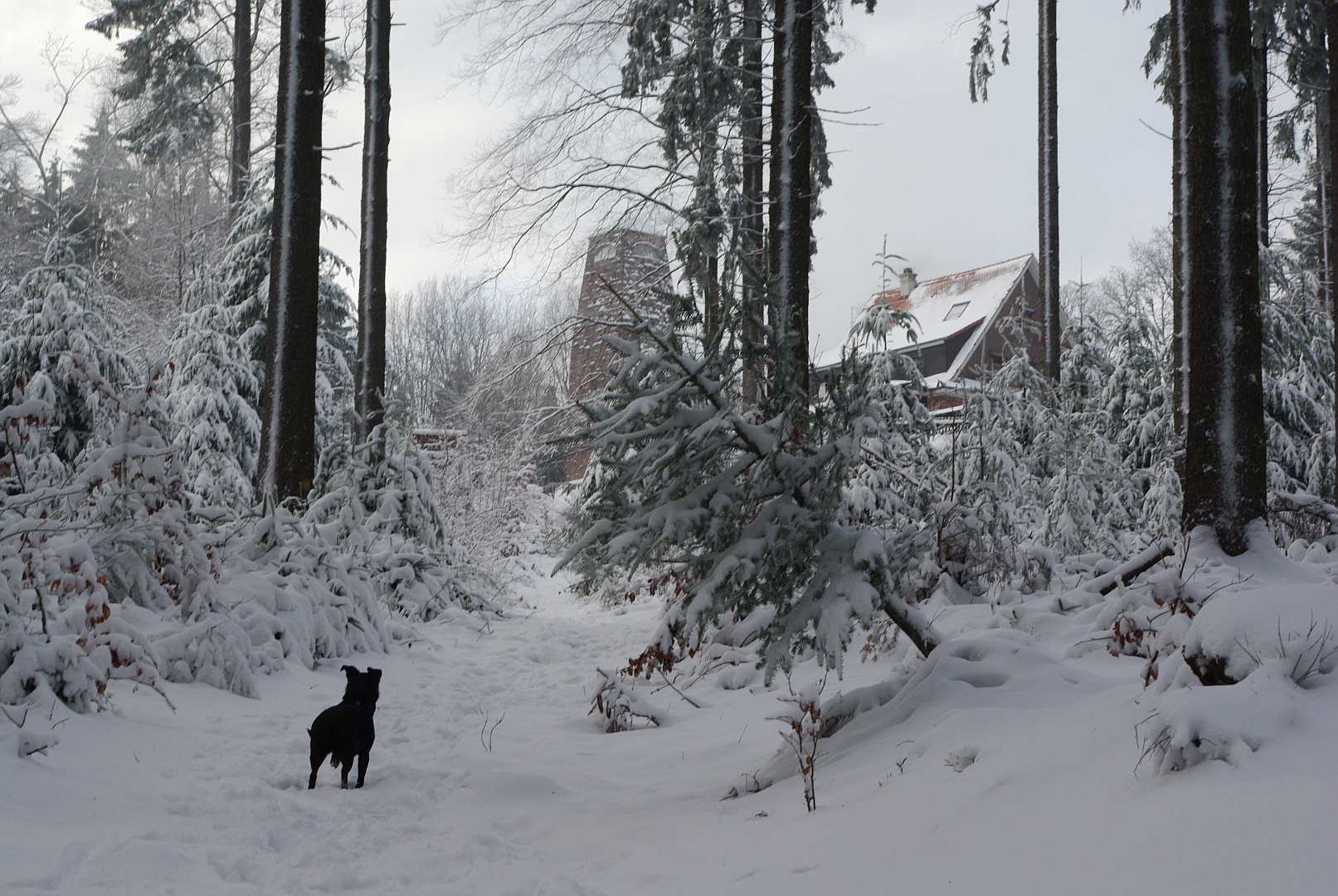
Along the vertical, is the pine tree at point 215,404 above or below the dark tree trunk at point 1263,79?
below

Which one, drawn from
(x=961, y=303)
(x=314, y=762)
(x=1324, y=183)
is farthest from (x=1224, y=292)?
(x=961, y=303)

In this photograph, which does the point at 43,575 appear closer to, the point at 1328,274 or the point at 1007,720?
the point at 1007,720

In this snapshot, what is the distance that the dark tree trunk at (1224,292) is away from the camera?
18.8 ft

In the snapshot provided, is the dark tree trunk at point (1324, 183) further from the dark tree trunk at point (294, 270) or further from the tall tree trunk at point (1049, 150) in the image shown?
the dark tree trunk at point (294, 270)

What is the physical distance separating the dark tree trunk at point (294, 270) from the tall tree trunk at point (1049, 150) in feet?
38.1

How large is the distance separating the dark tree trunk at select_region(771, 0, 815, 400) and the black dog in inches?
226

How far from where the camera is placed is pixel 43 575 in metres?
4.61

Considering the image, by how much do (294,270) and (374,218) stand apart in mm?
3861

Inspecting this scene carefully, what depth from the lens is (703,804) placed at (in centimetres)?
381

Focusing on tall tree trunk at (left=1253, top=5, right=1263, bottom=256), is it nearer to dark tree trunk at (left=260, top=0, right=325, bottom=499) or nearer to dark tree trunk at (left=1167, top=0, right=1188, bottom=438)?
dark tree trunk at (left=1167, top=0, right=1188, bottom=438)

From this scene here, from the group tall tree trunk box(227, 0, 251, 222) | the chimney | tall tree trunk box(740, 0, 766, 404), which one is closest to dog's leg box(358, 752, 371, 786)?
tall tree trunk box(740, 0, 766, 404)

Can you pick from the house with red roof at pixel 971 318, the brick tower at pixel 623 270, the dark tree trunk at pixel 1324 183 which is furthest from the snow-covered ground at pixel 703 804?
the house with red roof at pixel 971 318

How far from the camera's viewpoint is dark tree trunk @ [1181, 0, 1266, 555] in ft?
18.8

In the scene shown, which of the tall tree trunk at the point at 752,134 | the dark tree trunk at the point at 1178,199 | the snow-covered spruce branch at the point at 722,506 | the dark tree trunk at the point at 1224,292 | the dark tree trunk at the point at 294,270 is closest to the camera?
the snow-covered spruce branch at the point at 722,506
